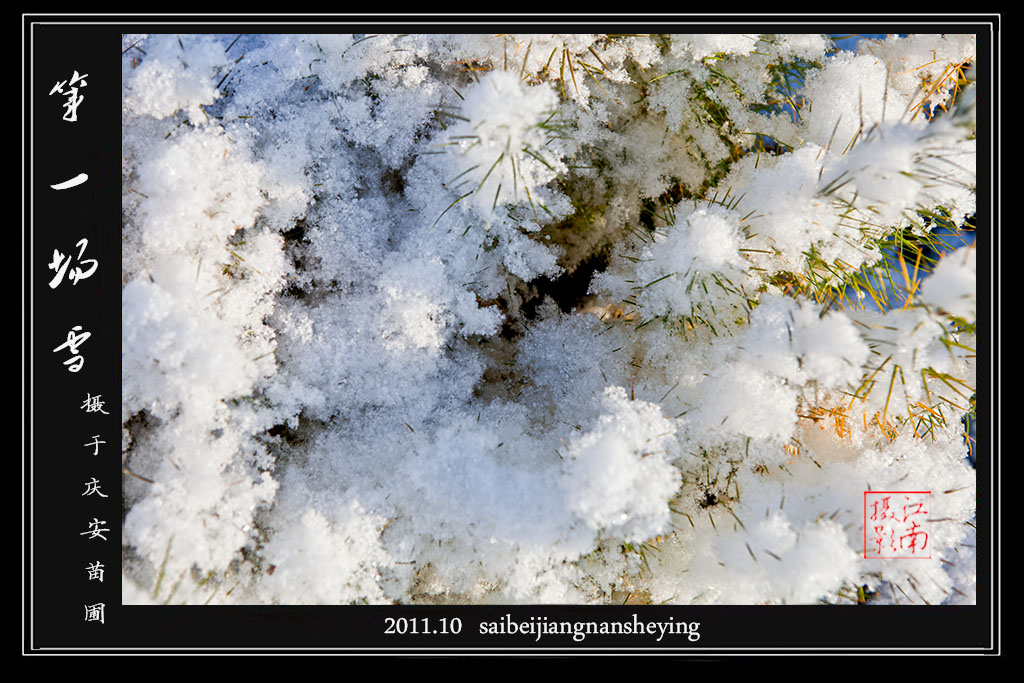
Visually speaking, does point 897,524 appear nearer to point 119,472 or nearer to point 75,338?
point 119,472

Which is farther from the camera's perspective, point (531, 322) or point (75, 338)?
point (531, 322)

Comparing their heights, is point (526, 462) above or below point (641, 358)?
below

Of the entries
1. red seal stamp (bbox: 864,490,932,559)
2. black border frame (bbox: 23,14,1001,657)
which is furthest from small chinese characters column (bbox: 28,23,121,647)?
red seal stamp (bbox: 864,490,932,559)

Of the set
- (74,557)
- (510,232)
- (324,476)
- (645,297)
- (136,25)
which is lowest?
(74,557)

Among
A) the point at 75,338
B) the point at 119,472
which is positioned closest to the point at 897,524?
the point at 119,472

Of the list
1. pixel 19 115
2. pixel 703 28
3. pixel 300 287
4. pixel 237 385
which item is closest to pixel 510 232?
pixel 300 287

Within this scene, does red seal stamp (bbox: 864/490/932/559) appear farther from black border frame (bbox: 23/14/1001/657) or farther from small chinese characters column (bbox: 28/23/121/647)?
small chinese characters column (bbox: 28/23/121/647)

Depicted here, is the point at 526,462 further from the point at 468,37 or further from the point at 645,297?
the point at 468,37
